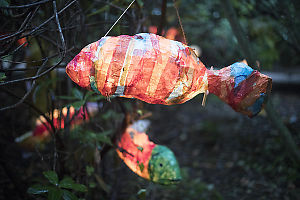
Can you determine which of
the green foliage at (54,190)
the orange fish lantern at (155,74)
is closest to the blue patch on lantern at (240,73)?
the orange fish lantern at (155,74)

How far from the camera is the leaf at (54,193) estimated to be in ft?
4.74

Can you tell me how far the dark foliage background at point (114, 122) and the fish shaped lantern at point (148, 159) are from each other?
0.45 ft

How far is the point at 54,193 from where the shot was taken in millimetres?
1474

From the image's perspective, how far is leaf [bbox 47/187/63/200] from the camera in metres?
1.45

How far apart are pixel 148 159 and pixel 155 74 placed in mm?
894

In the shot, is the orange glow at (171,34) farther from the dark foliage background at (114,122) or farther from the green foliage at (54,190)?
the green foliage at (54,190)

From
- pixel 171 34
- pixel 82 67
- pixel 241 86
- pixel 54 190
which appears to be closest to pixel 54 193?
pixel 54 190

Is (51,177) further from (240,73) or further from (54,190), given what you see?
(240,73)

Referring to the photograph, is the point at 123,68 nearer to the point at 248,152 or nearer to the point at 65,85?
the point at 65,85

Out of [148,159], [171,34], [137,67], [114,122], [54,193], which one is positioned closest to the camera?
[137,67]

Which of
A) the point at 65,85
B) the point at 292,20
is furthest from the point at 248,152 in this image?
the point at 65,85

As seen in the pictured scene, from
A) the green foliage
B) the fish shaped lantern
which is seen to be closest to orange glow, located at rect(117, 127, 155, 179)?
the fish shaped lantern

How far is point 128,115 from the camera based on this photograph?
202 centimetres

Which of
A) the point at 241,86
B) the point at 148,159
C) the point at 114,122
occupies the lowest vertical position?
the point at 148,159
